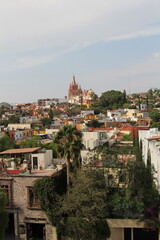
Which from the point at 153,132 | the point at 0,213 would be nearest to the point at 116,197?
the point at 0,213

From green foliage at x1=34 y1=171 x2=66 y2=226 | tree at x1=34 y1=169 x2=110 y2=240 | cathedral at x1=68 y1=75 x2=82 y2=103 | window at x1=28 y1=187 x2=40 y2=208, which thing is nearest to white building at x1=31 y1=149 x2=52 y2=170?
window at x1=28 y1=187 x2=40 y2=208

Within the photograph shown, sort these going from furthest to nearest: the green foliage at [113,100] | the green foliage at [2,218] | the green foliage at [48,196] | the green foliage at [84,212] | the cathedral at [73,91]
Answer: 1. the cathedral at [73,91]
2. the green foliage at [113,100]
3. the green foliage at [48,196]
4. the green foliage at [84,212]
5. the green foliage at [2,218]

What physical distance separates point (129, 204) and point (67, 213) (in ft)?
13.3

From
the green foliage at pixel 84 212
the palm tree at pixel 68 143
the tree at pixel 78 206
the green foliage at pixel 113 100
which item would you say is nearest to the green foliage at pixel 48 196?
the tree at pixel 78 206

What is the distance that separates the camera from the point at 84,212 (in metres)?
17.9

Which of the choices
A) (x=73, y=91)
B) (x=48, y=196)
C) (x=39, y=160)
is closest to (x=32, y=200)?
(x=48, y=196)

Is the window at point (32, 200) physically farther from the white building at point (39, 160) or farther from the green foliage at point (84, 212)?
the white building at point (39, 160)

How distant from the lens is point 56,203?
18656mm

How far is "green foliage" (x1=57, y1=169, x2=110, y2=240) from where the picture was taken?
18.0m

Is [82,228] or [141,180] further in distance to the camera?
[141,180]

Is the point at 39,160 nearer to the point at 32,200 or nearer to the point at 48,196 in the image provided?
the point at 32,200

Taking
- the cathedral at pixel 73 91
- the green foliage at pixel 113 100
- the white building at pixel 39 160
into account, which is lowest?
the white building at pixel 39 160

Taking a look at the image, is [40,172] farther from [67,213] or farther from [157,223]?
[157,223]

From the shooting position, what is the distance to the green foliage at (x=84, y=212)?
58.9ft
